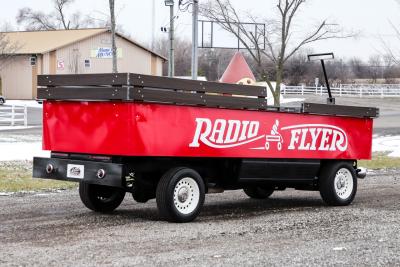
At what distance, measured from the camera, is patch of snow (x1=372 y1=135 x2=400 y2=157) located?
22672 millimetres

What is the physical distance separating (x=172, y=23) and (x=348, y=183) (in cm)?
1127

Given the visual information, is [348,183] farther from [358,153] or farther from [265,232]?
[265,232]

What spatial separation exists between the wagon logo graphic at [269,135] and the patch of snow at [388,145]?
1102 centimetres

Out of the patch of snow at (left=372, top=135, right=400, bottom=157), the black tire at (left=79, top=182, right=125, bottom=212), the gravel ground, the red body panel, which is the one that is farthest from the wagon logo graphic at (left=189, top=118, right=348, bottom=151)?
the patch of snow at (left=372, top=135, right=400, bottom=157)

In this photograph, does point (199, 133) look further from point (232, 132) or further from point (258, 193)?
point (258, 193)

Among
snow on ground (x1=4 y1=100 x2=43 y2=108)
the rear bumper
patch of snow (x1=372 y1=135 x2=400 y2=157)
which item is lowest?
patch of snow (x1=372 y1=135 x2=400 y2=157)

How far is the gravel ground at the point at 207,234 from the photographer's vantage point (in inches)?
270

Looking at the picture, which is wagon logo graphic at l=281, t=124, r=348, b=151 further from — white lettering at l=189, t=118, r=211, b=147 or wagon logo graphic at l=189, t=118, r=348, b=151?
white lettering at l=189, t=118, r=211, b=147

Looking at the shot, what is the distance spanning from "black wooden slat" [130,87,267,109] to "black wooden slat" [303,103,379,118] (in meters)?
1.10

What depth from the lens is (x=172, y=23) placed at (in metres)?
21.3

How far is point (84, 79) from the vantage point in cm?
891

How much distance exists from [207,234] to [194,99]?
180cm

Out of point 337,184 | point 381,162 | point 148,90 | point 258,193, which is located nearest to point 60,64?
point 381,162

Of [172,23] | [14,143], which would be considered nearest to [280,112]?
[172,23]
